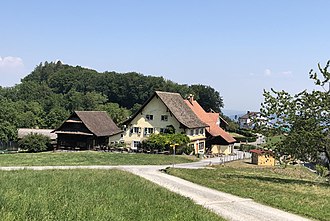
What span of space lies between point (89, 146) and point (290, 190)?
42774 mm

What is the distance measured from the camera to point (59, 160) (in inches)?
1603

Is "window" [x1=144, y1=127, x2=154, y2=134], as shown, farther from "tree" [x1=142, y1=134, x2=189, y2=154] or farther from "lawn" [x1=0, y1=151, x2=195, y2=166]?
"lawn" [x1=0, y1=151, x2=195, y2=166]

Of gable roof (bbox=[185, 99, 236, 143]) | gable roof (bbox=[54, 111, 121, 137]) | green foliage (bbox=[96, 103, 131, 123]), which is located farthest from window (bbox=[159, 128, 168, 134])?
green foliage (bbox=[96, 103, 131, 123])

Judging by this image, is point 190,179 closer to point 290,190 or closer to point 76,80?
point 290,190

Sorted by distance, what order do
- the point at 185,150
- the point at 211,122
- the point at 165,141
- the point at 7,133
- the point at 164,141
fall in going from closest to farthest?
1. the point at 165,141
2. the point at 164,141
3. the point at 185,150
4. the point at 211,122
5. the point at 7,133

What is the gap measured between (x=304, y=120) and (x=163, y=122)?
33.5 meters

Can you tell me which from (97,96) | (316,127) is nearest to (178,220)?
(316,127)

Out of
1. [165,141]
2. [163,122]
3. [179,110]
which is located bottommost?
[165,141]

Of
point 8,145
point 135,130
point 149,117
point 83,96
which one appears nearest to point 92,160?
point 149,117

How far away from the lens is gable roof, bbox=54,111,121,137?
6119 cm

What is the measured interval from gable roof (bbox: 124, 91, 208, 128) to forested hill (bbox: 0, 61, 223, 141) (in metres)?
31.6

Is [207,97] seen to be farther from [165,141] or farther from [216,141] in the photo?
[165,141]

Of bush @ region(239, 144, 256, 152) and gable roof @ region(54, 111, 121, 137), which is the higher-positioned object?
gable roof @ region(54, 111, 121, 137)

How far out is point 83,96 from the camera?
118 meters
